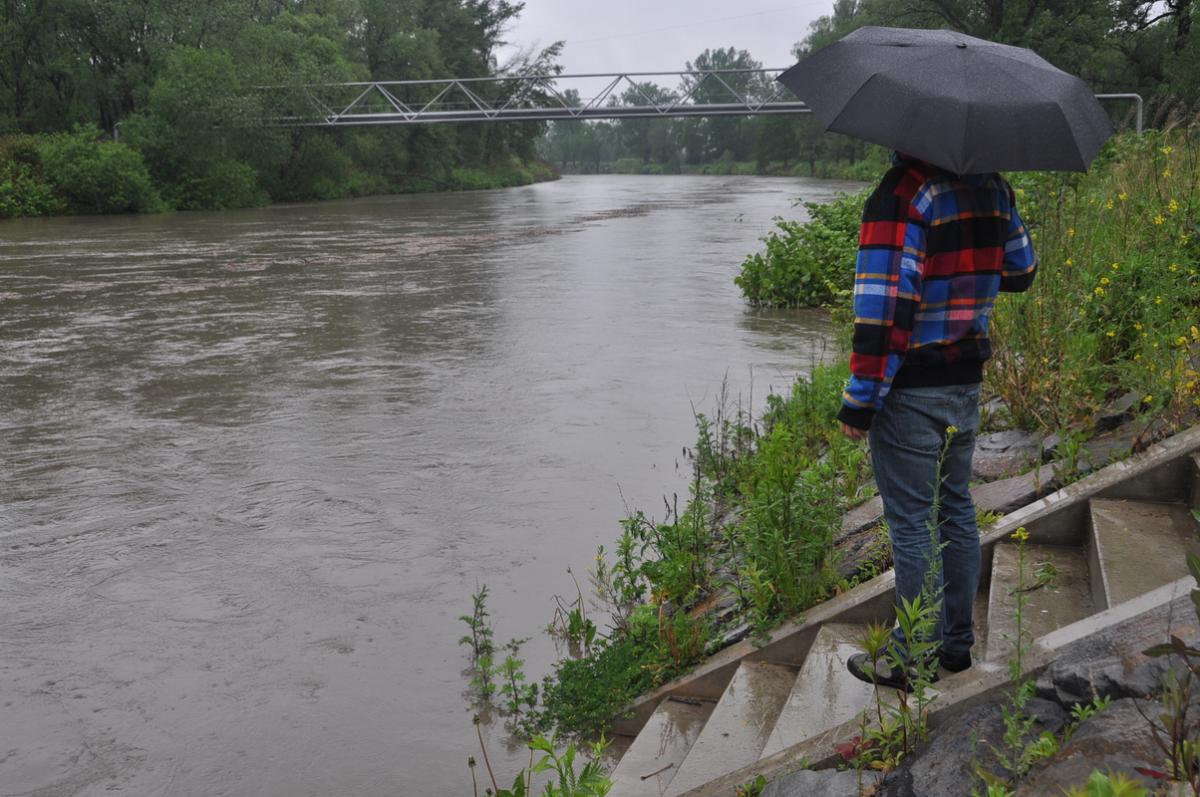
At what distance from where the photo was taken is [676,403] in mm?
8539

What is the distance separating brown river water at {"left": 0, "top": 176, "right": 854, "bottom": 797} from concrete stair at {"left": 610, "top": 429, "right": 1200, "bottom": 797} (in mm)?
631

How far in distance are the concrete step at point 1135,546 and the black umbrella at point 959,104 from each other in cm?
124

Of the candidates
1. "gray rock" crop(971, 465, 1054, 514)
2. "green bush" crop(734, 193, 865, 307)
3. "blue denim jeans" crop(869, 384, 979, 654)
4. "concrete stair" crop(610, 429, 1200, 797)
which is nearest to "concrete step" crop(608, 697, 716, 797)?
"concrete stair" crop(610, 429, 1200, 797)

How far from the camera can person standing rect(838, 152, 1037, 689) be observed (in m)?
2.99

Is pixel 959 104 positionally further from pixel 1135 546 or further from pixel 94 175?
pixel 94 175

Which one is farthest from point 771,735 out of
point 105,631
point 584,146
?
point 584,146

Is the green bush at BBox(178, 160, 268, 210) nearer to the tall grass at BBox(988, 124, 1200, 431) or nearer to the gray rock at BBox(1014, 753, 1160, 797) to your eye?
the tall grass at BBox(988, 124, 1200, 431)

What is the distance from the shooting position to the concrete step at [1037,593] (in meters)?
3.42

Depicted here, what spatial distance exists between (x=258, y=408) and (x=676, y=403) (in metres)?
3.22

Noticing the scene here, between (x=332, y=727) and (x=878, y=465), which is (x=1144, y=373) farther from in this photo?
(x=332, y=727)

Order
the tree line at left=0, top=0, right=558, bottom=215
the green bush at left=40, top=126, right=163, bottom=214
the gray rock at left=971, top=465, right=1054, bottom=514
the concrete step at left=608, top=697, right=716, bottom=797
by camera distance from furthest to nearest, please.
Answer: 1. the tree line at left=0, top=0, right=558, bottom=215
2. the green bush at left=40, top=126, right=163, bottom=214
3. the gray rock at left=971, top=465, right=1054, bottom=514
4. the concrete step at left=608, top=697, right=716, bottom=797

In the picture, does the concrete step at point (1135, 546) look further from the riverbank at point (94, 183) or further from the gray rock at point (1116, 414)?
the riverbank at point (94, 183)

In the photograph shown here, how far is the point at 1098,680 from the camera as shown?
2594 millimetres

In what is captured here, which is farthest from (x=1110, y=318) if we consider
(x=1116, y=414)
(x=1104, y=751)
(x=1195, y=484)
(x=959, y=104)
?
(x=1104, y=751)
